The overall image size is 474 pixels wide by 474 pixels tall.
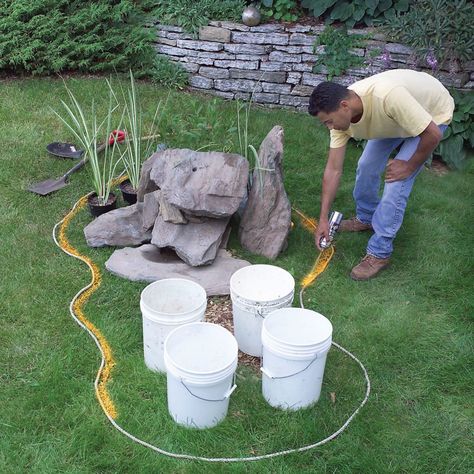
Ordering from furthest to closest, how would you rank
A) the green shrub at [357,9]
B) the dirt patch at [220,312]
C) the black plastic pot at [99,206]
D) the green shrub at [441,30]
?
the green shrub at [357,9] → the green shrub at [441,30] → the black plastic pot at [99,206] → the dirt patch at [220,312]

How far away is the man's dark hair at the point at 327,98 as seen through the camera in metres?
3.11

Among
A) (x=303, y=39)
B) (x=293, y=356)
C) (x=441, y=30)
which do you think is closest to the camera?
(x=293, y=356)

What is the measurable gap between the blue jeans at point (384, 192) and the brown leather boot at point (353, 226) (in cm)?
13

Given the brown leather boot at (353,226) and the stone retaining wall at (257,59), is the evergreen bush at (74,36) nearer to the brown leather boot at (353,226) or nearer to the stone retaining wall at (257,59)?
the stone retaining wall at (257,59)

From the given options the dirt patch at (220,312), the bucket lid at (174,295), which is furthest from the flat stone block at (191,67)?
the bucket lid at (174,295)

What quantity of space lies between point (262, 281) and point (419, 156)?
1.17m

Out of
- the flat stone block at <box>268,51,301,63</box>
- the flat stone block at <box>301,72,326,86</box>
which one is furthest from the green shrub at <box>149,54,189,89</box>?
the flat stone block at <box>301,72,326,86</box>

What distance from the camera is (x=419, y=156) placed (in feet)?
10.7

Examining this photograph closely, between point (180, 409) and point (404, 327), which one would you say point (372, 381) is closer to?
point (404, 327)

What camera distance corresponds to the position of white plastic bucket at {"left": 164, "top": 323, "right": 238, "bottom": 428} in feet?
7.94

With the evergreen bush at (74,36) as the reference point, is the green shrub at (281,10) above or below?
above

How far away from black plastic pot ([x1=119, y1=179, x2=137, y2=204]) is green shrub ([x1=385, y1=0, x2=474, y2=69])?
2.93m

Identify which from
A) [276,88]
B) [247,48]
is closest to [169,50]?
[247,48]

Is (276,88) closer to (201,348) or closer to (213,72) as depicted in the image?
(213,72)
